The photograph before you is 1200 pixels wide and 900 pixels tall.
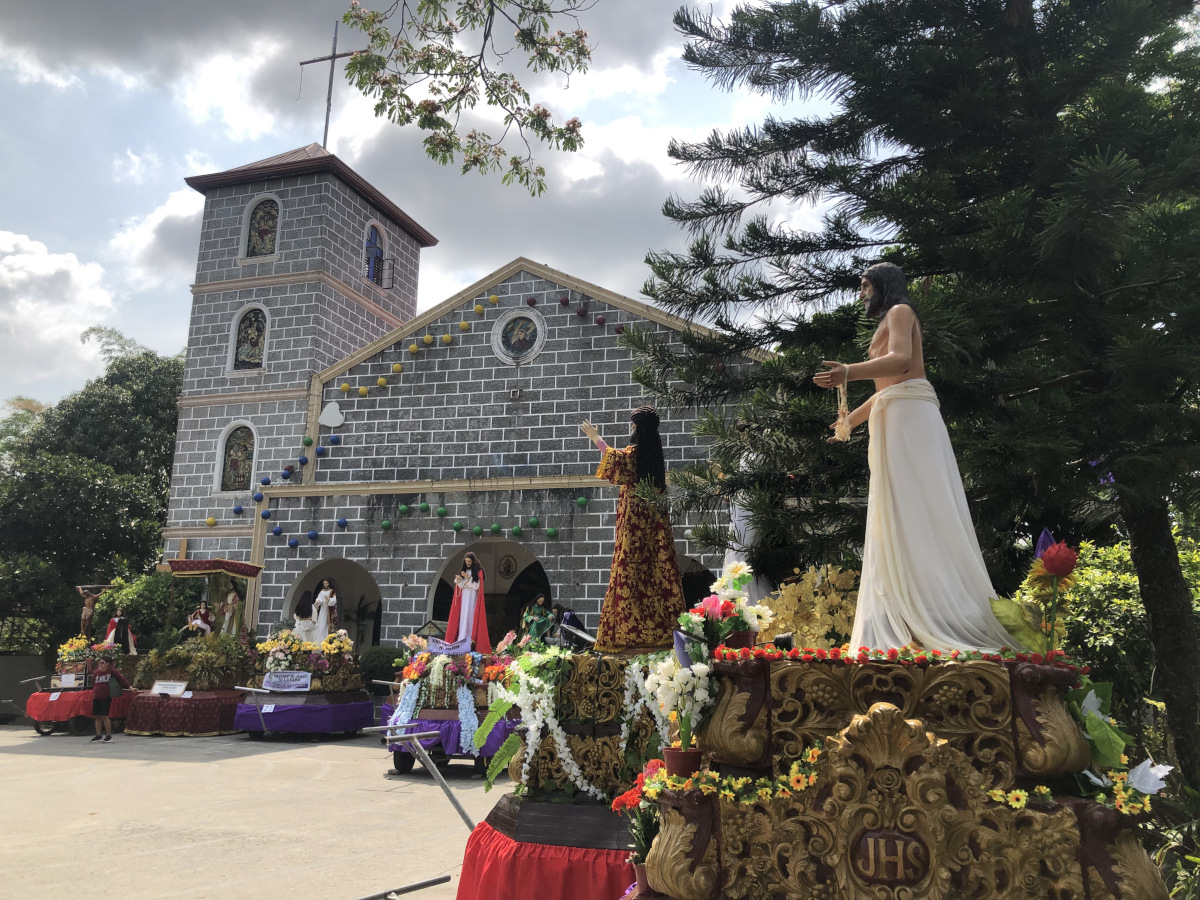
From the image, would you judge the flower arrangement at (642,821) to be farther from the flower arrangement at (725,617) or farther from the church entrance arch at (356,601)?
the church entrance arch at (356,601)

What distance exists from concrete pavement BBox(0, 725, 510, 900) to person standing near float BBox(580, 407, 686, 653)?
1.77m

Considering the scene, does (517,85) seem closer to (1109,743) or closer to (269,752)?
(1109,743)

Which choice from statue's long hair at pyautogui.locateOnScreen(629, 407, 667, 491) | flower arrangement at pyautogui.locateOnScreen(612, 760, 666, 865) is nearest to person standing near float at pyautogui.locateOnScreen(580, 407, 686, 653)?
statue's long hair at pyautogui.locateOnScreen(629, 407, 667, 491)

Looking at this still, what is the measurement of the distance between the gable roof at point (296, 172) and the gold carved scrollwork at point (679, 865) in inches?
697

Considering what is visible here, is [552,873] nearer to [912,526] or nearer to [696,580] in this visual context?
[912,526]

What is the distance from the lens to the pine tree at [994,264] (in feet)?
15.9

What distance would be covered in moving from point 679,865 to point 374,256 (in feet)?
62.5

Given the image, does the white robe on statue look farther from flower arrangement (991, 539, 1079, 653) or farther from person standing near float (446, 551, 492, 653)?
person standing near float (446, 551, 492, 653)

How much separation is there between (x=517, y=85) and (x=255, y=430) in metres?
13.7

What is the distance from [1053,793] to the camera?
2.94 m

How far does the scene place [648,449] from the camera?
19.4ft

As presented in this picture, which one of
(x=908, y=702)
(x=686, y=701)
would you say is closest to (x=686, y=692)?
(x=686, y=701)

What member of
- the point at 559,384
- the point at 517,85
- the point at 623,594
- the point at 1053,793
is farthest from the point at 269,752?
the point at 1053,793

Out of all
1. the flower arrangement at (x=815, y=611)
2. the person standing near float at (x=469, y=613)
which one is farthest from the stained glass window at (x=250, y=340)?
the flower arrangement at (x=815, y=611)
